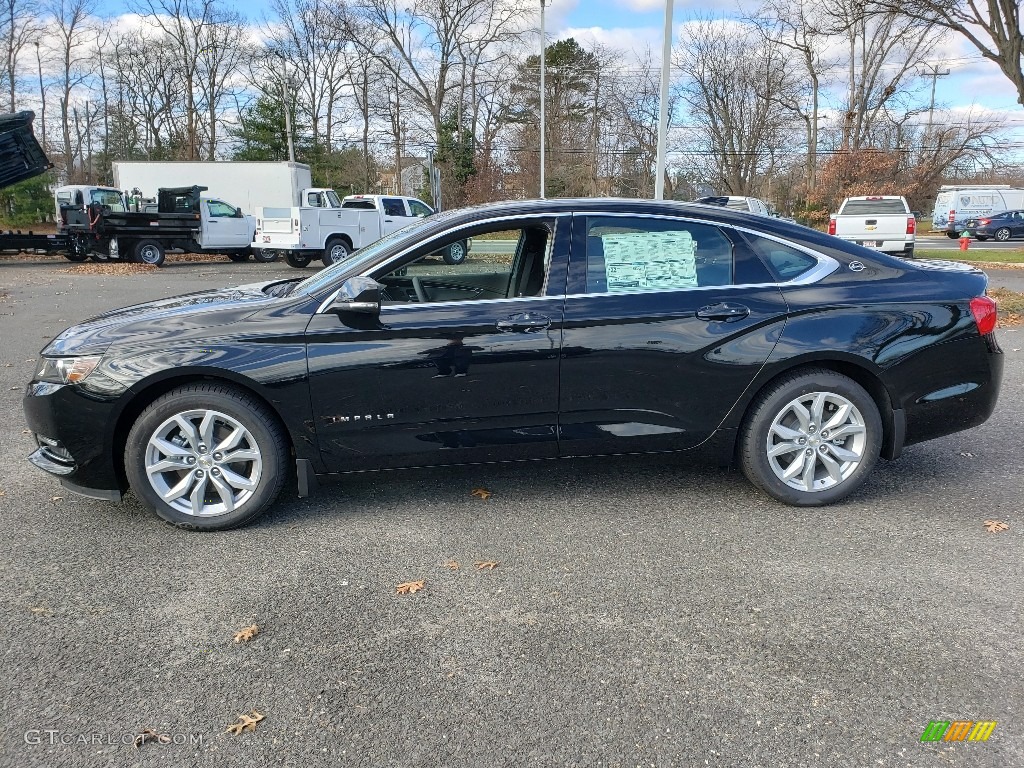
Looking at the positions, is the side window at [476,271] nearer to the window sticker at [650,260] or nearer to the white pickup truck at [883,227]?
the window sticker at [650,260]

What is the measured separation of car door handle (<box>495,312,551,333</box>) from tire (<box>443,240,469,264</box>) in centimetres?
48

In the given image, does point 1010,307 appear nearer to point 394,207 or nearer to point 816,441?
point 816,441

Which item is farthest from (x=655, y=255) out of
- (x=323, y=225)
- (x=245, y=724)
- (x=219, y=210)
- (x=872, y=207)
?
(x=219, y=210)

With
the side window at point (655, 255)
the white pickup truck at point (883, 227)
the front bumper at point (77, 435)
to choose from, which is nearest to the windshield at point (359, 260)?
the side window at point (655, 255)

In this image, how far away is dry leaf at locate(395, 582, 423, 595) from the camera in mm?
3255

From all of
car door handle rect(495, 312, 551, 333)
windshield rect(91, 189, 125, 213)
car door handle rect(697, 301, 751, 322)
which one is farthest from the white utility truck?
car door handle rect(697, 301, 751, 322)

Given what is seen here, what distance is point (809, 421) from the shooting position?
13.4 feet

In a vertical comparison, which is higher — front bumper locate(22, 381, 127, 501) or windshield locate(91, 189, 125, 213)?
windshield locate(91, 189, 125, 213)

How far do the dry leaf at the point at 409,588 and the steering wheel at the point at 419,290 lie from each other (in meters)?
1.48

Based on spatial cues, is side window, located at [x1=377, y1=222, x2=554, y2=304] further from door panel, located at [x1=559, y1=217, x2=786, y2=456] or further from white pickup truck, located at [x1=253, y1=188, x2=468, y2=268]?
white pickup truck, located at [x1=253, y1=188, x2=468, y2=268]

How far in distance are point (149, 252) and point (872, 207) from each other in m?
20.4

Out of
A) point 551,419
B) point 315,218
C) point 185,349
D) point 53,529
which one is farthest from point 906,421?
point 315,218

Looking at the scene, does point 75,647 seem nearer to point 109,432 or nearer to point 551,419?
point 109,432

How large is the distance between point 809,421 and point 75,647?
3477 millimetres
